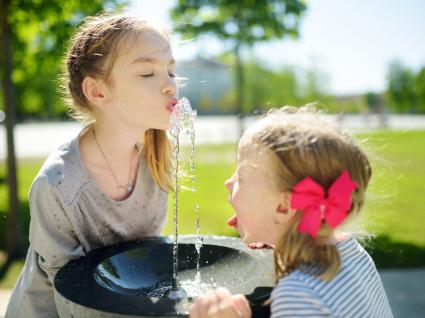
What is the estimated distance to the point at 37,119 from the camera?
41.3 metres

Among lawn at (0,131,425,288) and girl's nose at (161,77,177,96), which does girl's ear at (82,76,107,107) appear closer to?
girl's nose at (161,77,177,96)

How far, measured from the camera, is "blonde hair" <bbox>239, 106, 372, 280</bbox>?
4.40ft

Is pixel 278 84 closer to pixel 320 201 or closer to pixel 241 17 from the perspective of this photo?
pixel 241 17

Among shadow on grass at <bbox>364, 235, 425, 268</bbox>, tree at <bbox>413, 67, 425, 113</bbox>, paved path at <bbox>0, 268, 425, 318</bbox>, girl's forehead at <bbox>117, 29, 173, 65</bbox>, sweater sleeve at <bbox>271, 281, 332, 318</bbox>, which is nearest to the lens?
sweater sleeve at <bbox>271, 281, 332, 318</bbox>

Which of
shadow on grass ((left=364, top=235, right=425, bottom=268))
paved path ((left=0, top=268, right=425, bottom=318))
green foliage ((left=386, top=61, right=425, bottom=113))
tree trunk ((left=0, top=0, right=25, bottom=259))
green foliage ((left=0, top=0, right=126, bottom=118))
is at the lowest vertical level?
green foliage ((left=386, top=61, right=425, bottom=113))

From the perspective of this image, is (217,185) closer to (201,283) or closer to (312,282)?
(201,283)

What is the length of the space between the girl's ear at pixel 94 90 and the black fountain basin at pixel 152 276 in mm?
598

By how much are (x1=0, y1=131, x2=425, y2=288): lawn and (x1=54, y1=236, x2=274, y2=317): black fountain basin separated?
0.45 meters

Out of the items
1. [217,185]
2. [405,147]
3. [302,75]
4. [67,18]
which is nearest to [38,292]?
[67,18]

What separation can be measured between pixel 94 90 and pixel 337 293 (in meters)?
1.29

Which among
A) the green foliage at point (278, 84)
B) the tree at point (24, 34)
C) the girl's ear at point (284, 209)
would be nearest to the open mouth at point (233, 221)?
the girl's ear at point (284, 209)

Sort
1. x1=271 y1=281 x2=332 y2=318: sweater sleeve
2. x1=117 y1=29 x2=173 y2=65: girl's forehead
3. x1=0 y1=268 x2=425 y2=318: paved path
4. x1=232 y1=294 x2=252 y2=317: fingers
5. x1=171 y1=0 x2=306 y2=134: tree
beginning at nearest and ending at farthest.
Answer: x1=271 y1=281 x2=332 y2=318: sweater sleeve, x1=232 y1=294 x2=252 y2=317: fingers, x1=117 y1=29 x2=173 y2=65: girl's forehead, x1=0 y1=268 x2=425 y2=318: paved path, x1=171 y1=0 x2=306 y2=134: tree

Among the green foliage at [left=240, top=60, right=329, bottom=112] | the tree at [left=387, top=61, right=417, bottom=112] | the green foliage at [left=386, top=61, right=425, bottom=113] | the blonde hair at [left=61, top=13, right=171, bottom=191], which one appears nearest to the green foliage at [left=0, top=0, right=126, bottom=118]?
the blonde hair at [left=61, top=13, right=171, bottom=191]

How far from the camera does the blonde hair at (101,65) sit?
201 centimetres
